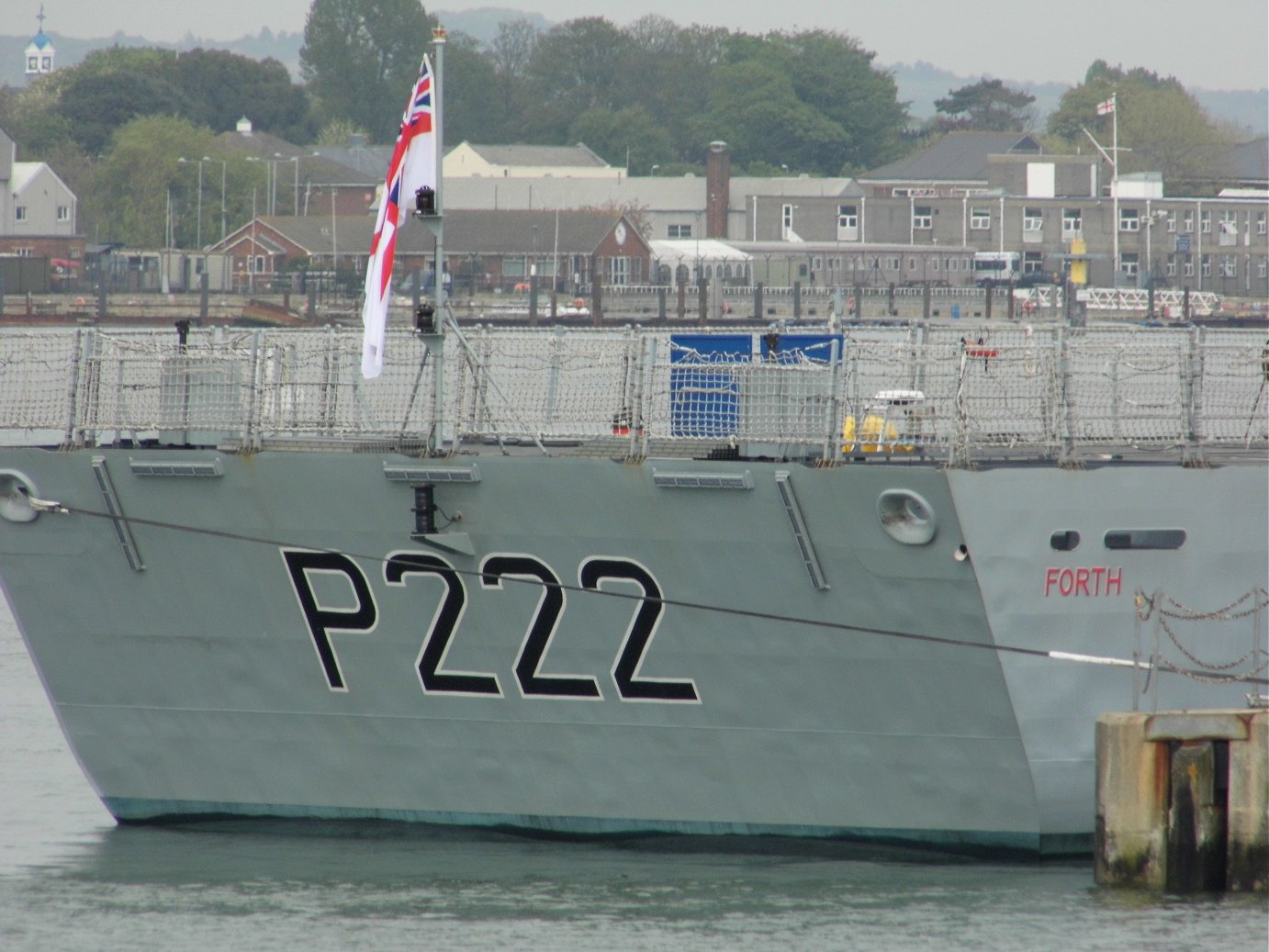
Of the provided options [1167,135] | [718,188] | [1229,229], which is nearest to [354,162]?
[718,188]

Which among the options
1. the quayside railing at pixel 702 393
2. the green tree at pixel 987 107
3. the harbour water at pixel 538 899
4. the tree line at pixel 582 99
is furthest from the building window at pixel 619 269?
the harbour water at pixel 538 899

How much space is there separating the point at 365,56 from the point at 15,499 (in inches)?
5971

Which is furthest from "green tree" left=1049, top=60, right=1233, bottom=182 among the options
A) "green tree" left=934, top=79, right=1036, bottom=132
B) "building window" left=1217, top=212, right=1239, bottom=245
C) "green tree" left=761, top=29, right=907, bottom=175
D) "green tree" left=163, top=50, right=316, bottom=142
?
"green tree" left=163, top=50, right=316, bottom=142

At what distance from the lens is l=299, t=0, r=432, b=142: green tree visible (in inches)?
6280

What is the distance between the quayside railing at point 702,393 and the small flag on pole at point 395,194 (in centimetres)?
79

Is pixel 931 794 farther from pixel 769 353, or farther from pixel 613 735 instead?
pixel 769 353

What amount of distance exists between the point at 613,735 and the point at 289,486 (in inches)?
130

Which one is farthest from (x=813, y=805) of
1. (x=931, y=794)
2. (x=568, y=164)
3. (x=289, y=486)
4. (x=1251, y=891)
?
(x=568, y=164)

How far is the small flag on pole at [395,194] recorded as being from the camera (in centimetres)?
1496

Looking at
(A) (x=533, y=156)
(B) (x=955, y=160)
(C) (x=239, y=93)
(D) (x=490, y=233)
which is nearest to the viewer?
(D) (x=490, y=233)

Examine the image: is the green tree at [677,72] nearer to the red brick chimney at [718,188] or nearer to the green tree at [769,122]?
the green tree at [769,122]

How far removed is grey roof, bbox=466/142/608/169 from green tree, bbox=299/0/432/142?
16497mm

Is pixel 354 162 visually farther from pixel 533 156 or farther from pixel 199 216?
pixel 199 216

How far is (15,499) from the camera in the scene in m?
16.6
